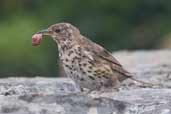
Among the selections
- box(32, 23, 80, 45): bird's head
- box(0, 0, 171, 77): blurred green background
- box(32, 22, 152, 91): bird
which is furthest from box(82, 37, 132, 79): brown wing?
box(0, 0, 171, 77): blurred green background

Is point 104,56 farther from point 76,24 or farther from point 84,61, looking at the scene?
point 76,24

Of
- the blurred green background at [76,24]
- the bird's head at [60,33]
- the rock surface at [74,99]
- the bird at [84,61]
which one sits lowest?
the rock surface at [74,99]

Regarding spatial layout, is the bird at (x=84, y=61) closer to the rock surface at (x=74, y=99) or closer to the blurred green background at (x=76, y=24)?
the rock surface at (x=74, y=99)

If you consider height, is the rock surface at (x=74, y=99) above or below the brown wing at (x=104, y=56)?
below

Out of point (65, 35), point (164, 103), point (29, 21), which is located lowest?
point (164, 103)

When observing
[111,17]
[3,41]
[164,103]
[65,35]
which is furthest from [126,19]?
[164,103]

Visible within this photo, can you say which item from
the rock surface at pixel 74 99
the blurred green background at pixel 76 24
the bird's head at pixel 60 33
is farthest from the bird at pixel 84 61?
the blurred green background at pixel 76 24

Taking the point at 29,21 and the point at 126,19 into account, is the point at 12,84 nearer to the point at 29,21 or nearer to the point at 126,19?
the point at 29,21

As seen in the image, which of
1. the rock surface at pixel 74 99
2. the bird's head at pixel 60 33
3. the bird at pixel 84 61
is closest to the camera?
the rock surface at pixel 74 99
